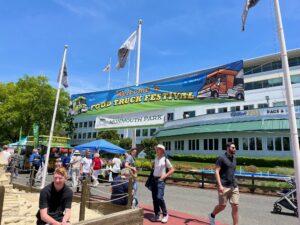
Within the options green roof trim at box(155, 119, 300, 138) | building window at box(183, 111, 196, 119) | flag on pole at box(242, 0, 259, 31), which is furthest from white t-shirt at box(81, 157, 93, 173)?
building window at box(183, 111, 196, 119)

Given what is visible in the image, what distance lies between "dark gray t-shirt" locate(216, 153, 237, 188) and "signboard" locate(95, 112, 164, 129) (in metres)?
6.58

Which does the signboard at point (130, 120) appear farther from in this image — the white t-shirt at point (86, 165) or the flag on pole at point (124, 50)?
the flag on pole at point (124, 50)

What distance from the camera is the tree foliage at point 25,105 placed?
48.5 metres

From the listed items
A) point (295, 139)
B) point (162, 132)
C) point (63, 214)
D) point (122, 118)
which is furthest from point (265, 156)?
point (63, 214)

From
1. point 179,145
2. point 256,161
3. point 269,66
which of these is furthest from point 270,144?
point 269,66

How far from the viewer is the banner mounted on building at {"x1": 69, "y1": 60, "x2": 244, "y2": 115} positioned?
12.1m

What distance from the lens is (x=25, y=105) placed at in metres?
49.4

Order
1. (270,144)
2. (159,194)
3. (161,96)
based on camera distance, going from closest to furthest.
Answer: (159,194) → (161,96) → (270,144)

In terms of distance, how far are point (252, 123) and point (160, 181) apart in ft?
93.8

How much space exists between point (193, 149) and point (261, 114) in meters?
11.2

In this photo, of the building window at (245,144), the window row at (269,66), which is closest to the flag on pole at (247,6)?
the building window at (245,144)

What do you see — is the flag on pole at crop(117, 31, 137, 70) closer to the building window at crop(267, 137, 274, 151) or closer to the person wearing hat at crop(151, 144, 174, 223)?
the person wearing hat at crop(151, 144, 174, 223)

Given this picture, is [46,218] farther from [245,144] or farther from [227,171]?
[245,144]

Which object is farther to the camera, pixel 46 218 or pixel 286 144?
pixel 286 144
